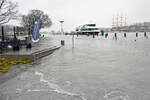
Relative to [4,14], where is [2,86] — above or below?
below

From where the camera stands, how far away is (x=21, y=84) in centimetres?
645

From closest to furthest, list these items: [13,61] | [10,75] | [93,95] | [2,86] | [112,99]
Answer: [112,99] < [93,95] < [2,86] < [10,75] < [13,61]

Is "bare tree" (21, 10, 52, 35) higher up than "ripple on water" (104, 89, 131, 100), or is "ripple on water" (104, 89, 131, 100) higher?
"bare tree" (21, 10, 52, 35)

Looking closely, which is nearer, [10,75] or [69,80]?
[69,80]

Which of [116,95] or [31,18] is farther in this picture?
[31,18]

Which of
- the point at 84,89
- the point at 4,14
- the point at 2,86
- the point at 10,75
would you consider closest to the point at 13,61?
the point at 10,75

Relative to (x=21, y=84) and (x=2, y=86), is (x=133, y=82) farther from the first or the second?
(x=2, y=86)

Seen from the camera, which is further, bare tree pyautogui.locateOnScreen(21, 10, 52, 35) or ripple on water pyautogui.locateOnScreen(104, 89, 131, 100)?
bare tree pyautogui.locateOnScreen(21, 10, 52, 35)

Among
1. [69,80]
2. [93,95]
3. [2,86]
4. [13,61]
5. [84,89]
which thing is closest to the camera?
[93,95]

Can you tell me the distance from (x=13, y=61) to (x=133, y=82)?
8491 millimetres

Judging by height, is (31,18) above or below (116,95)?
above

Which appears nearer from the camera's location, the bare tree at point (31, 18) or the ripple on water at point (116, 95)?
the ripple on water at point (116, 95)

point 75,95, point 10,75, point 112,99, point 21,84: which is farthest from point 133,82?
point 10,75

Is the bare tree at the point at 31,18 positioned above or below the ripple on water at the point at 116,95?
above
